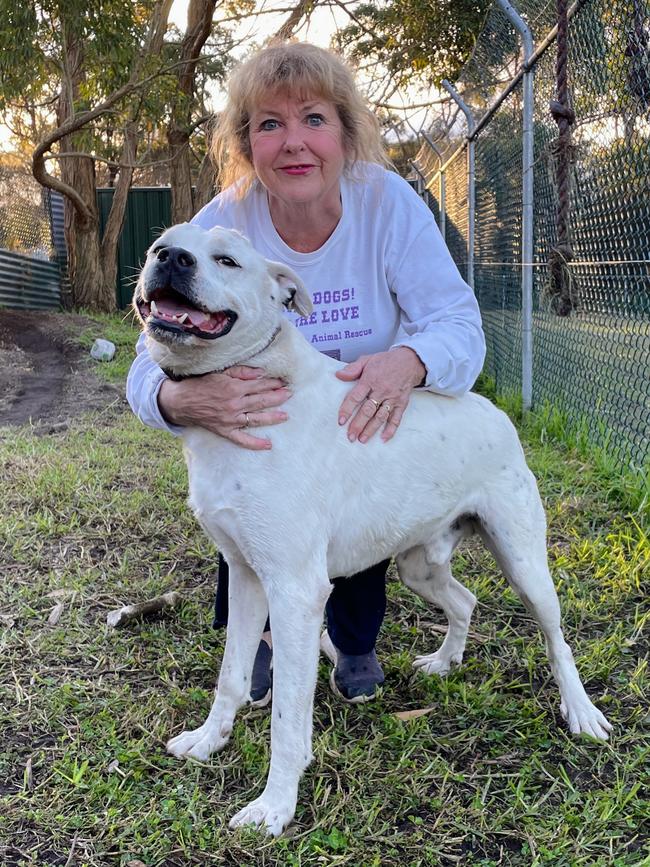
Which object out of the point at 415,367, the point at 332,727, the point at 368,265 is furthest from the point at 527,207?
the point at 332,727

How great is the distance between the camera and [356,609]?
2781 millimetres

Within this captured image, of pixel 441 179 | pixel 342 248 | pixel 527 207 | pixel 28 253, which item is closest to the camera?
pixel 342 248

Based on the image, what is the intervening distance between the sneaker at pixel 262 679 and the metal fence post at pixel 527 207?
3.55 meters

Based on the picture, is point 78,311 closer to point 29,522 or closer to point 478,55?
point 478,55

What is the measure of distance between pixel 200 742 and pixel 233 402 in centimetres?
103

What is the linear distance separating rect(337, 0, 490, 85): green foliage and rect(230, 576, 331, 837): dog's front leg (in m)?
14.1

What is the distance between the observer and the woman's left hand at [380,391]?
2.24m

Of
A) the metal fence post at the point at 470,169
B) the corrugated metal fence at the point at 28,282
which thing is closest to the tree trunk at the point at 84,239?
the corrugated metal fence at the point at 28,282

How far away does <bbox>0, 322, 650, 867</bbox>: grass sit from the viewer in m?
2.00

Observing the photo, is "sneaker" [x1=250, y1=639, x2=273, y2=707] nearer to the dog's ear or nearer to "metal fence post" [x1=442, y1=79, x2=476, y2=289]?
the dog's ear

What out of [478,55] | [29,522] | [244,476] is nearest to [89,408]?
[29,522]

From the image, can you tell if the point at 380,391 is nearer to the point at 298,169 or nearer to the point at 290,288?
the point at 290,288

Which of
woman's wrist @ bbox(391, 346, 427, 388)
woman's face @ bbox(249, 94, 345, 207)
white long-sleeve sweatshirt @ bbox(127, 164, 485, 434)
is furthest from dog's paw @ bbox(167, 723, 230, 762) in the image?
woman's face @ bbox(249, 94, 345, 207)

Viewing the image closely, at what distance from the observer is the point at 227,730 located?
7.86 feet
